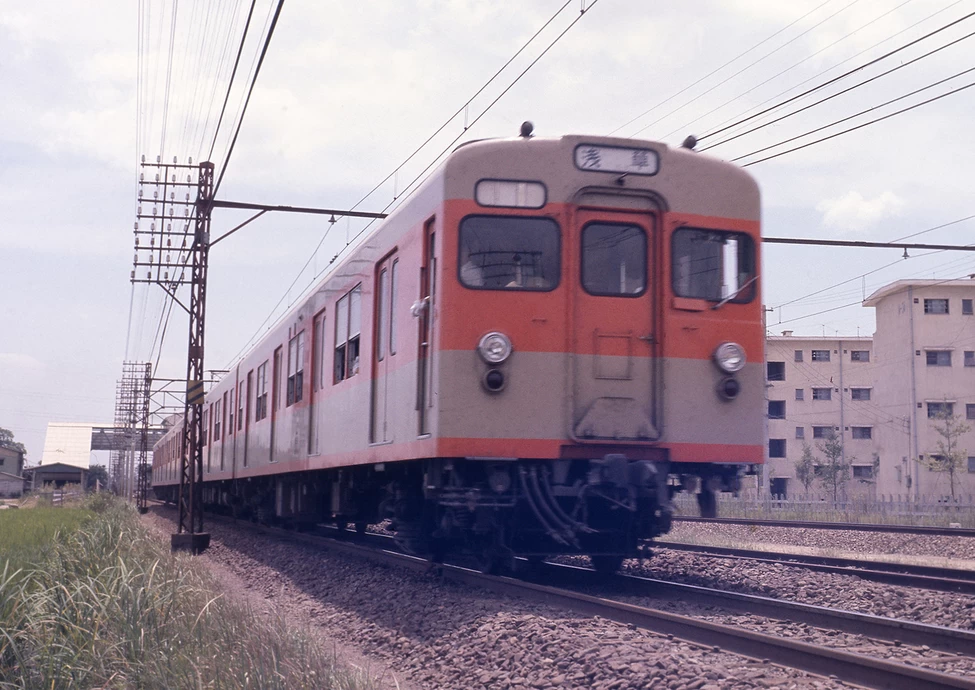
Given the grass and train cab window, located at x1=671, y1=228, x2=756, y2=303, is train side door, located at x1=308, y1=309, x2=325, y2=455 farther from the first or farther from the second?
train cab window, located at x1=671, y1=228, x2=756, y2=303

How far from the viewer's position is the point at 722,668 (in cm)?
475

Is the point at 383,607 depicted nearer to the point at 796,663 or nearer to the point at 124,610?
the point at 124,610

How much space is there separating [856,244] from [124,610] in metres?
13.0

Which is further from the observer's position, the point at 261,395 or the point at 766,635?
the point at 261,395

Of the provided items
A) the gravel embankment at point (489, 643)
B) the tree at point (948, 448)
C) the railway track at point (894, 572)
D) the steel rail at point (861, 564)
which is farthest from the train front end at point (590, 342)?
the tree at point (948, 448)

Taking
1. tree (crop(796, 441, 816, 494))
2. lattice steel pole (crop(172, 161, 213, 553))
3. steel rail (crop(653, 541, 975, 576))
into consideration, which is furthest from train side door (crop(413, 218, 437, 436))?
tree (crop(796, 441, 816, 494))

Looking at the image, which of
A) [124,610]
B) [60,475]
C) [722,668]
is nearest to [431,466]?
[124,610]

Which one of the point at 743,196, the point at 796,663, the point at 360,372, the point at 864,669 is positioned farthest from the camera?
the point at 360,372

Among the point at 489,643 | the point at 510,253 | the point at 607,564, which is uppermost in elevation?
the point at 510,253

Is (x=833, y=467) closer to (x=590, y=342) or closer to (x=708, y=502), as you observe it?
(x=708, y=502)

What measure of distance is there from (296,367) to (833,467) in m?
34.9

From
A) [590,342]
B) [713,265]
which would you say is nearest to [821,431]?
[713,265]

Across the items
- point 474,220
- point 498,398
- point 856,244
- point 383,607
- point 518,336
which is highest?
point 856,244

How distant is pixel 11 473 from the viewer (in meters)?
84.4
